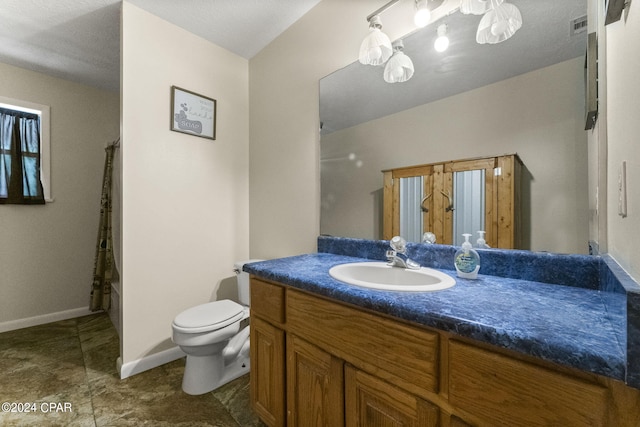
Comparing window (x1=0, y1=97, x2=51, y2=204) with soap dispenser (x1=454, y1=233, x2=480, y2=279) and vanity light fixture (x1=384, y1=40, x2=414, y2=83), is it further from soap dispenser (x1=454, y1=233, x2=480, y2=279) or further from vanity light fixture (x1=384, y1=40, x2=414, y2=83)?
soap dispenser (x1=454, y1=233, x2=480, y2=279)

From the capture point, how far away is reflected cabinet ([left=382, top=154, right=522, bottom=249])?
1.09 m

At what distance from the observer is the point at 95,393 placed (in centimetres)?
164

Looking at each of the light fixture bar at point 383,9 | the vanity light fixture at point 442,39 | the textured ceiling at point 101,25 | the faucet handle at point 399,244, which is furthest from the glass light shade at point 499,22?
the textured ceiling at point 101,25

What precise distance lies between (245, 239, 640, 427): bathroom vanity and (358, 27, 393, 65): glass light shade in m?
1.12

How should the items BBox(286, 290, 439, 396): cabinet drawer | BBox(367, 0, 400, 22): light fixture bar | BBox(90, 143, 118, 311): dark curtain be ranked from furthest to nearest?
BBox(90, 143, 118, 311): dark curtain, BBox(367, 0, 400, 22): light fixture bar, BBox(286, 290, 439, 396): cabinet drawer

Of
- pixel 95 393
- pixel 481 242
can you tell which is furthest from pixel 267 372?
pixel 95 393

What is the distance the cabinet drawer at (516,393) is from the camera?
516 millimetres

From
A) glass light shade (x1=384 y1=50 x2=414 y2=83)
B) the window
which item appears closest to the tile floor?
the window

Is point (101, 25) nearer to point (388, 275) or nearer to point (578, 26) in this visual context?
point (388, 275)

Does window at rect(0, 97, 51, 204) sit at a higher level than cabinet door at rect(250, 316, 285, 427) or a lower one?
higher

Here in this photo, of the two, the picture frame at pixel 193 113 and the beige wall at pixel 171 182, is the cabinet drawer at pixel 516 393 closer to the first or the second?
the beige wall at pixel 171 182

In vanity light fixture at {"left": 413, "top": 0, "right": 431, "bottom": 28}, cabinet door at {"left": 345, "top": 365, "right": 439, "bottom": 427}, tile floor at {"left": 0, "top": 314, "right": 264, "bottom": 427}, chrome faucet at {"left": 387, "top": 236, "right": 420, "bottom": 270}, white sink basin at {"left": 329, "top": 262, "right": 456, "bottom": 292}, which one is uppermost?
vanity light fixture at {"left": 413, "top": 0, "right": 431, "bottom": 28}

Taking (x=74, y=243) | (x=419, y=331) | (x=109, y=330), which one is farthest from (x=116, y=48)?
(x=419, y=331)

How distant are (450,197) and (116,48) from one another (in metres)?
2.90
